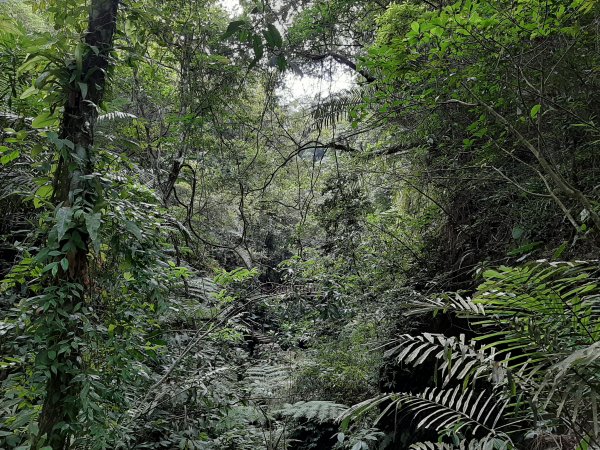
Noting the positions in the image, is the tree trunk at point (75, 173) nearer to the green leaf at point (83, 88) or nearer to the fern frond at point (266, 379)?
the green leaf at point (83, 88)

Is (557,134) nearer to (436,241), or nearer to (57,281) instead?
(436,241)

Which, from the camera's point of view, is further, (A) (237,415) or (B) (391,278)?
(B) (391,278)

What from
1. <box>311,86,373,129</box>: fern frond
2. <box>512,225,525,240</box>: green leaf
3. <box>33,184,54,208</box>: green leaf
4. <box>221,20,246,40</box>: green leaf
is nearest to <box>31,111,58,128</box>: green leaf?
<box>33,184,54,208</box>: green leaf

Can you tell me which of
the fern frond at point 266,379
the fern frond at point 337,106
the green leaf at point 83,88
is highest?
the fern frond at point 337,106

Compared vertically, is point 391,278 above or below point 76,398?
above

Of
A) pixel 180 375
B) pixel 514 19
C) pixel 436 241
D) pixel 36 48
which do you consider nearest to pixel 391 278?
pixel 436 241

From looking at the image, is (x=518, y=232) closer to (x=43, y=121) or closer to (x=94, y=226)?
(x=94, y=226)

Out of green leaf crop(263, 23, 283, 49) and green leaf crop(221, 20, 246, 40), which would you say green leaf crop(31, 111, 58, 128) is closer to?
green leaf crop(221, 20, 246, 40)

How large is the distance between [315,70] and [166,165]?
7.77 feet

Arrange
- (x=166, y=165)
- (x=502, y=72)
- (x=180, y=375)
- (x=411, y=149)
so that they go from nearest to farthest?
(x=502, y=72)
(x=180, y=375)
(x=411, y=149)
(x=166, y=165)

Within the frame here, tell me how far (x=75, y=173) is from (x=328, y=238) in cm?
379

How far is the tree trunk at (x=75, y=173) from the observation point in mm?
1648

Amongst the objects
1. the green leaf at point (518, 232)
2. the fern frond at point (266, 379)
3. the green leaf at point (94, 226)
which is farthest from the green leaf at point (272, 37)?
the fern frond at point (266, 379)

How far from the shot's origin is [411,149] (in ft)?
15.1
